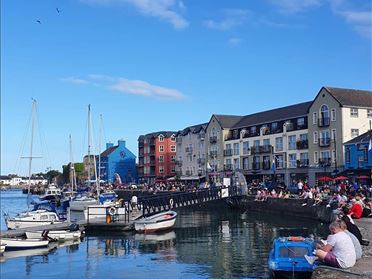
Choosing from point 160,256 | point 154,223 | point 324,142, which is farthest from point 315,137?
point 160,256

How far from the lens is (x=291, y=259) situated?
19859 mm

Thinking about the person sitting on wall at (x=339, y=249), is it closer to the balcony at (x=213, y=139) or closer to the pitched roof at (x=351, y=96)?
the pitched roof at (x=351, y=96)

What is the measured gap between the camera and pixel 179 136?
12156 cm

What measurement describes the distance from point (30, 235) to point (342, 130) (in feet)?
159

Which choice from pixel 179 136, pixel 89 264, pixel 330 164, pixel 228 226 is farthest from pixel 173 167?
pixel 89 264

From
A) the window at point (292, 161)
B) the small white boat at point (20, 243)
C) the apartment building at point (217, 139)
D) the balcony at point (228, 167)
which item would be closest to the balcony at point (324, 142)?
the window at point (292, 161)

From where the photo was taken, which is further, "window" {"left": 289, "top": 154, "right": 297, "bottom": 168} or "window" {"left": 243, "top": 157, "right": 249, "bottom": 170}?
"window" {"left": 243, "top": 157, "right": 249, "bottom": 170}

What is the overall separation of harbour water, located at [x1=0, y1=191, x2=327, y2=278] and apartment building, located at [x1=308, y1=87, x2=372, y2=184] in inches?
1170

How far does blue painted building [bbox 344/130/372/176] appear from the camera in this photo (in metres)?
62.6

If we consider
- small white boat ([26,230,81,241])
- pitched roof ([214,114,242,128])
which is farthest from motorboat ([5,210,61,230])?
pitched roof ([214,114,242,128])

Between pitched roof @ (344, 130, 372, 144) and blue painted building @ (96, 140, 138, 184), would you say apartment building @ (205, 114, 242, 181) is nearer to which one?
pitched roof @ (344, 130, 372, 144)

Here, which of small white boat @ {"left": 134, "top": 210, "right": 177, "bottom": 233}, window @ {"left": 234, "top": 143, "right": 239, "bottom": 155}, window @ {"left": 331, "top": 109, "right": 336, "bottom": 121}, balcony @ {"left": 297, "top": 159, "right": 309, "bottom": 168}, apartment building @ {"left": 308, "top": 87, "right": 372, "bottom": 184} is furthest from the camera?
window @ {"left": 234, "top": 143, "right": 239, "bottom": 155}

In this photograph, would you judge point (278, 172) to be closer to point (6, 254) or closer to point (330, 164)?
point (330, 164)

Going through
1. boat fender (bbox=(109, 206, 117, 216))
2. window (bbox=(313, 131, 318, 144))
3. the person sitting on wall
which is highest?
A: window (bbox=(313, 131, 318, 144))
